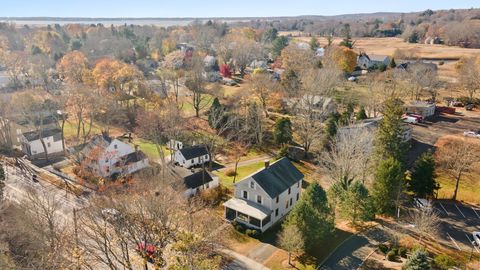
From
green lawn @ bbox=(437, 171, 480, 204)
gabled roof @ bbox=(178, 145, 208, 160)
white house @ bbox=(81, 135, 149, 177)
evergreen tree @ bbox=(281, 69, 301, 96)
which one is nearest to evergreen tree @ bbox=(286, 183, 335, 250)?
green lawn @ bbox=(437, 171, 480, 204)

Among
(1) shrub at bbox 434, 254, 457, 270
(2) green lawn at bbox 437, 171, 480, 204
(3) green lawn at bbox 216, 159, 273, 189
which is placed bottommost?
(3) green lawn at bbox 216, 159, 273, 189

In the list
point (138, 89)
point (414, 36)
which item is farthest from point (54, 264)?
point (414, 36)

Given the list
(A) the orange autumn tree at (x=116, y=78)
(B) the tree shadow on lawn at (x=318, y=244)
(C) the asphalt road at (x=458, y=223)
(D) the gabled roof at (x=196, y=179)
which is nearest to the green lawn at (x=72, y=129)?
(A) the orange autumn tree at (x=116, y=78)

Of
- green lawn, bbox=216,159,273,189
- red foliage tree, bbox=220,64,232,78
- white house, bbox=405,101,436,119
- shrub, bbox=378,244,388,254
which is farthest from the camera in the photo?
red foliage tree, bbox=220,64,232,78

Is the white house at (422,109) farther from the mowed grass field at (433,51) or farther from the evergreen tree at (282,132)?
the mowed grass field at (433,51)

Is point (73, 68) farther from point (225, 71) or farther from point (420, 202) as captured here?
point (420, 202)

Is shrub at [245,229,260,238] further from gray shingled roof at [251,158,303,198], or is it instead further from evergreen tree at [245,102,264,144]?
evergreen tree at [245,102,264,144]
